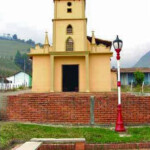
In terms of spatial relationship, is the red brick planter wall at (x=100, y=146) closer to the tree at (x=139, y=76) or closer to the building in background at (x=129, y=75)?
the tree at (x=139, y=76)

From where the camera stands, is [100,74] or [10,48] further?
[10,48]

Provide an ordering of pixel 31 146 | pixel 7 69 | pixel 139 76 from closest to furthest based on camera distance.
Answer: pixel 31 146 < pixel 139 76 < pixel 7 69

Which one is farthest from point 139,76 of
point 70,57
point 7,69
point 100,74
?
point 7,69

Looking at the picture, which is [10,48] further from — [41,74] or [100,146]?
[100,146]

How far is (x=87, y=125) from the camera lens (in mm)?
9617

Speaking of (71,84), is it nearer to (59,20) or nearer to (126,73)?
(59,20)

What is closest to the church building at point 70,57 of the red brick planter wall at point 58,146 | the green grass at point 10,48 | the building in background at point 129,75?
the red brick planter wall at point 58,146

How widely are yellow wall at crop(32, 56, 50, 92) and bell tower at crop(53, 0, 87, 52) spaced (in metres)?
1.23

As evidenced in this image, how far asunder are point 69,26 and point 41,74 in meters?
3.98

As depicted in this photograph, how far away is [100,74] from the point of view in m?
17.9

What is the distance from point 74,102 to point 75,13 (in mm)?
10349

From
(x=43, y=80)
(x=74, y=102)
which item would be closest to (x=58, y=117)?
(x=74, y=102)

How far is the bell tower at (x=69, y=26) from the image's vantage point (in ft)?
59.5

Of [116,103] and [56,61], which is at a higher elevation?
[56,61]
